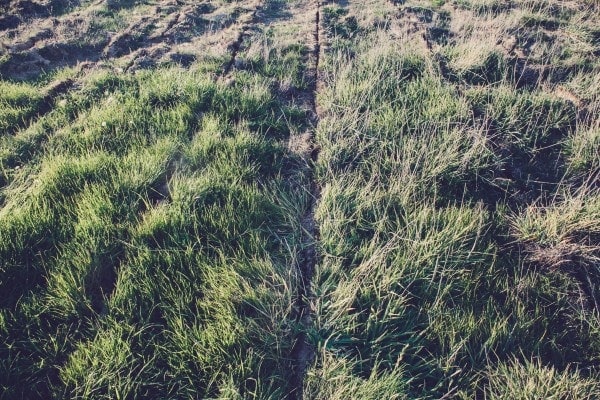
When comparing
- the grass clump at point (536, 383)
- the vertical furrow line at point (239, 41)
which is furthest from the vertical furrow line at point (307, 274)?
the vertical furrow line at point (239, 41)

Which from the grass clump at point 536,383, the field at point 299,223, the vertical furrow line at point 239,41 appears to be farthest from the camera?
the vertical furrow line at point 239,41

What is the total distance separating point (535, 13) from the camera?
589 cm

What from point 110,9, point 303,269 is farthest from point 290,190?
point 110,9

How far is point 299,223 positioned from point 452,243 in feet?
3.22

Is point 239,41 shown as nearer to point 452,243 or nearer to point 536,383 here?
point 452,243

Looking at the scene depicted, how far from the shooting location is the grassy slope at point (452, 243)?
2.02 m

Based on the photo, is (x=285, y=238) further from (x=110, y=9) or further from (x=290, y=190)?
(x=110, y=9)

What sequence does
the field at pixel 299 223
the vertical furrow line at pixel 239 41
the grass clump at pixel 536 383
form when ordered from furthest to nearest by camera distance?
1. the vertical furrow line at pixel 239 41
2. the field at pixel 299 223
3. the grass clump at pixel 536 383

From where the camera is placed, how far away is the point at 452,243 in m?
2.54

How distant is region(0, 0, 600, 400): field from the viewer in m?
2.01

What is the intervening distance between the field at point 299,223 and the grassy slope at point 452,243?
0.02m

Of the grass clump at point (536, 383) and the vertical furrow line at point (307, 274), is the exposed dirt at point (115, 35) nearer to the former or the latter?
the vertical furrow line at point (307, 274)

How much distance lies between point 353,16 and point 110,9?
359cm

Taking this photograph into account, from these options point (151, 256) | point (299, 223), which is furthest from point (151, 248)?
point (299, 223)
